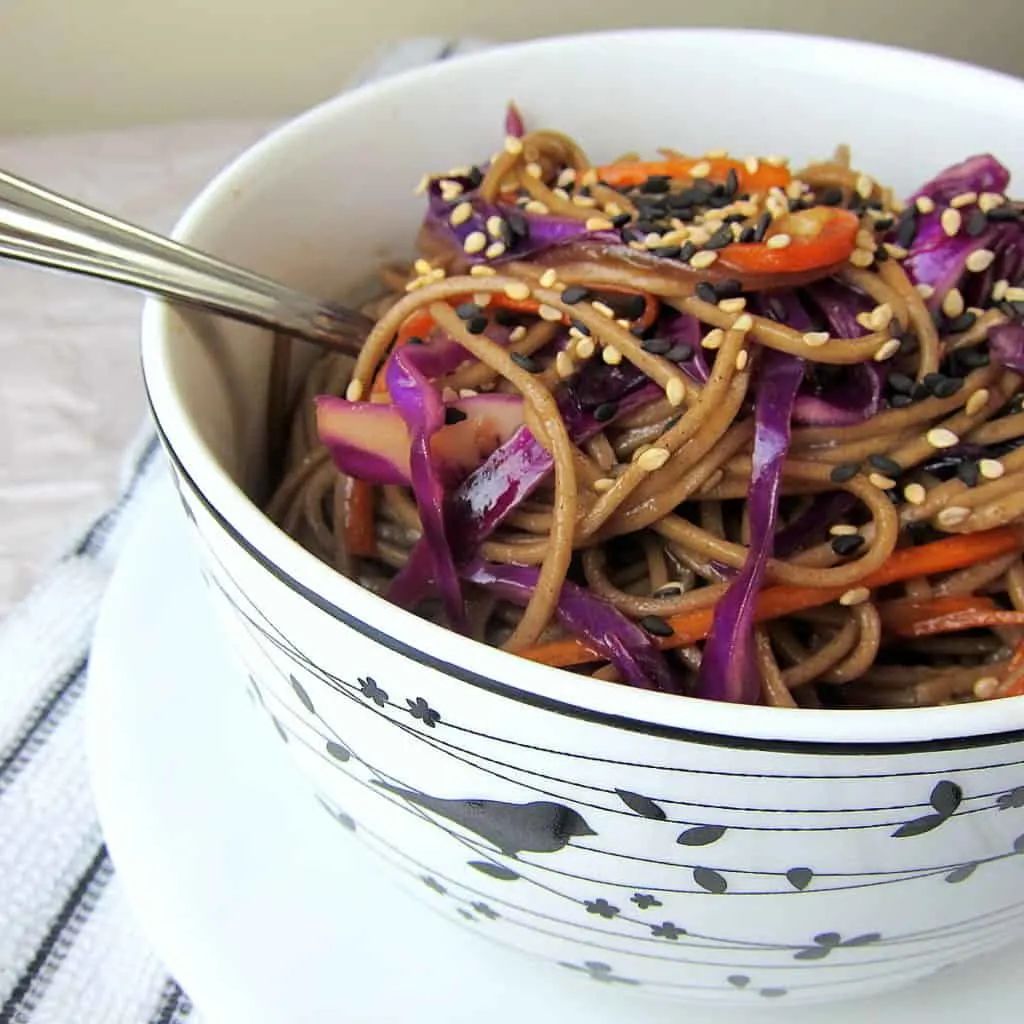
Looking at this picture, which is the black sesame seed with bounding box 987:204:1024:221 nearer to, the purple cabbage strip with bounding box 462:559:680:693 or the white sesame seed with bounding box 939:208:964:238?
the white sesame seed with bounding box 939:208:964:238

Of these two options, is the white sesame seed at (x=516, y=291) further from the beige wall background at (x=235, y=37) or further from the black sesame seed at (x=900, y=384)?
the beige wall background at (x=235, y=37)

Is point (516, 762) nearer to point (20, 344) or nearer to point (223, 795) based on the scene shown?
point (223, 795)

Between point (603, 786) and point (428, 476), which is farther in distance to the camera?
point (428, 476)

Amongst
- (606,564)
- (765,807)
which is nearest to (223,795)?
(606,564)

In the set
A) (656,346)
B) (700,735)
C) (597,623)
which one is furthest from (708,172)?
(700,735)

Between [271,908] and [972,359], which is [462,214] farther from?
[271,908]

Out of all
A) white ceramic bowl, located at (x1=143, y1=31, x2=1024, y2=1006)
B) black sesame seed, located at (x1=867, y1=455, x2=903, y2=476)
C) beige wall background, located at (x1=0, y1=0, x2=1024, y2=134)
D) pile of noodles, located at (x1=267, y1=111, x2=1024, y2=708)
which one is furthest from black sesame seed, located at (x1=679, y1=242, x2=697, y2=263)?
beige wall background, located at (x1=0, y1=0, x2=1024, y2=134)
